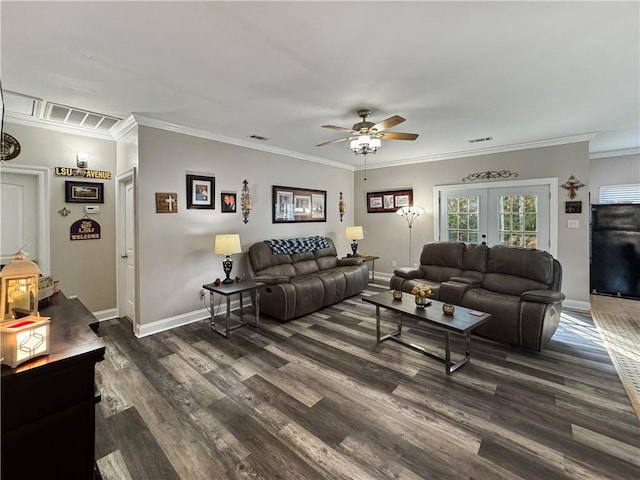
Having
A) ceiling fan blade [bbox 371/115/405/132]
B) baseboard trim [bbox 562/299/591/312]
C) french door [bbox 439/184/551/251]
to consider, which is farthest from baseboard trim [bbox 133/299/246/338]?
baseboard trim [bbox 562/299/591/312]

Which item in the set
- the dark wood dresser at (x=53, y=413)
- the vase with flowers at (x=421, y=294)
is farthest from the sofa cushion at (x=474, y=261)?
the dark wood dresser at (x=53, y=413)

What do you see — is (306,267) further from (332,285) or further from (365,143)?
(365,143)

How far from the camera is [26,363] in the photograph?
40.8 inches

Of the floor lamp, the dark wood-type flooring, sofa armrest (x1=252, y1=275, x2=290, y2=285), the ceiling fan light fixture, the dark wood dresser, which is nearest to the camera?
the dark wood dresser

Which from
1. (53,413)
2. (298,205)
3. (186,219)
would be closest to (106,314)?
(186,219)

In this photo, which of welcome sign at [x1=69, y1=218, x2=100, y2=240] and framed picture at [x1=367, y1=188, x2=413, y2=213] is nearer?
welcome sign at [x1=69, y1=218, x2=100, y2=240]

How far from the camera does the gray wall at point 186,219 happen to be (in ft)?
11.8

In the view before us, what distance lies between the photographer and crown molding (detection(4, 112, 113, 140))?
3.33 metres

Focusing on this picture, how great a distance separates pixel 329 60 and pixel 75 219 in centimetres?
386

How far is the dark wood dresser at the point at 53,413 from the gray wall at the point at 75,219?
128 inches

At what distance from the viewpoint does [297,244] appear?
17.1ft

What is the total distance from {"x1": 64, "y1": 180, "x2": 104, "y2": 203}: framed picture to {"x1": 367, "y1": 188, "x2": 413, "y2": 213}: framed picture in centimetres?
Answer: 511

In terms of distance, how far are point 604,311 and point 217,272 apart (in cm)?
602

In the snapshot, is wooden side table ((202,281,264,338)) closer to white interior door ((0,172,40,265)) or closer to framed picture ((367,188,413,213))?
white interior door ((0,172,40,265))
